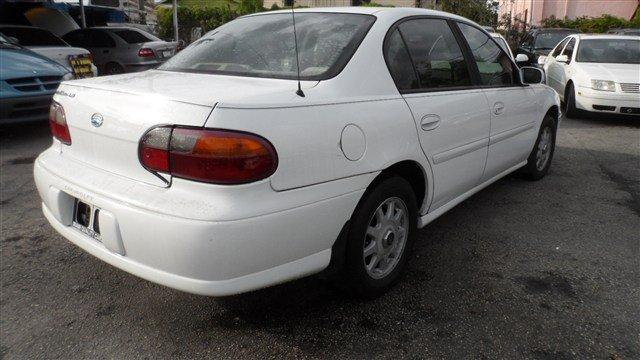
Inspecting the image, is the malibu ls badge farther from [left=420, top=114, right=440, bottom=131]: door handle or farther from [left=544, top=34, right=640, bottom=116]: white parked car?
[left=544, top=34, right=640, bottom=116]: white parked car

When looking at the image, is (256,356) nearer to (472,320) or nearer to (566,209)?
(472,320)

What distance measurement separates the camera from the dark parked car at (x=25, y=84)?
6.08m

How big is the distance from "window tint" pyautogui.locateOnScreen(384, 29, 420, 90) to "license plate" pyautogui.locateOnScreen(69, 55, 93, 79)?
6.88 meters

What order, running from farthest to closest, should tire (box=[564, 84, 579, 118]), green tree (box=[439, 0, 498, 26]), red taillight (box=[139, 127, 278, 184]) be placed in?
green tree (box=[439, 0, 498, 26]), tire (box=[564, 84, 579, 118]), red taillight (box=[139, 127, 278, 184])

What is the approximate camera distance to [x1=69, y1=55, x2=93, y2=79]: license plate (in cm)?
830

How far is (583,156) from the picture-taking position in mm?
6199

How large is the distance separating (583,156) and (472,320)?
4.46m

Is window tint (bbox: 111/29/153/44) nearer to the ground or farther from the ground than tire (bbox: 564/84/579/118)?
farther from the ground

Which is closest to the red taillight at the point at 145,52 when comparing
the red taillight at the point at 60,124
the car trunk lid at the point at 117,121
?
the red taillight at the point at 60,124

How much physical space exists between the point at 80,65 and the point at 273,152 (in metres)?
7.59

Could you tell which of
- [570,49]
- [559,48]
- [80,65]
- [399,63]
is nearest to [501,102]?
[399,63]

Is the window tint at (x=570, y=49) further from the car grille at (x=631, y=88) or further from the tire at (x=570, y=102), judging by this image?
the car grille at (x=631, y=88)

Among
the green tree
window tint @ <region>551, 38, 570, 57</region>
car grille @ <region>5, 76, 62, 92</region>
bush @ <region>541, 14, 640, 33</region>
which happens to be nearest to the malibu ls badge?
car grille @ <region>5, 76, 62, 92</region>

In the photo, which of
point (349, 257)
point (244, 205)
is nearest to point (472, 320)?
point (349, 257)
